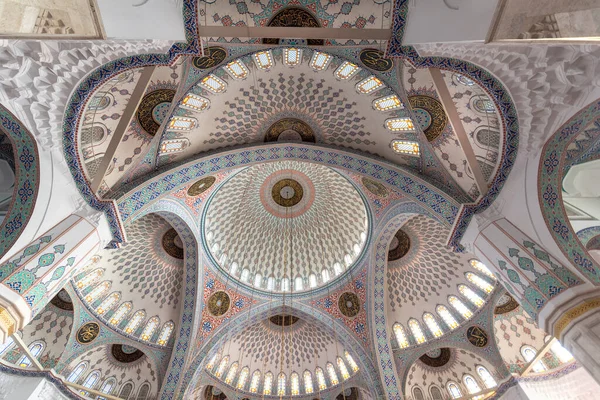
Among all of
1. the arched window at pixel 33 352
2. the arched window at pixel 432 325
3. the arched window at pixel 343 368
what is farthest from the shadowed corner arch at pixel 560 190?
the arched window at pixel 33 352

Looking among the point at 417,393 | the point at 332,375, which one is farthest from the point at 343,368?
the point at 417,393

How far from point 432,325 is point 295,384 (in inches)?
259

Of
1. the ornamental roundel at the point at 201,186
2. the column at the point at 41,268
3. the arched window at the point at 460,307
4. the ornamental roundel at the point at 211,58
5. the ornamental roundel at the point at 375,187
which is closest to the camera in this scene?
the column at the point at 41,268

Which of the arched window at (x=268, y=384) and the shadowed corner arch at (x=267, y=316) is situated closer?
the shadowed corner arch at (x=267, y=316)

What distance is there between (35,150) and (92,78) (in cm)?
156

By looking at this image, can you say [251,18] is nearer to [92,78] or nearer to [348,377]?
[92,78]

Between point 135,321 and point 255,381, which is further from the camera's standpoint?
point 255,381

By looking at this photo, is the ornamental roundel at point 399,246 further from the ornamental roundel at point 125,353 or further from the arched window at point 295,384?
the ornamental roundel at point 125,353

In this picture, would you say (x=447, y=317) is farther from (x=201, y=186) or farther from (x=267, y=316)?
(x=201, y=186)

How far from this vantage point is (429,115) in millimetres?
6762

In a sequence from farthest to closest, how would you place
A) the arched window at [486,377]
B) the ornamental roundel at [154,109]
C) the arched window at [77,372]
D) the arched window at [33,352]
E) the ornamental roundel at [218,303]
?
the ornamental roundel at [218,303] < the arched window at [486,377] < the arched window at [77,372] < the arched window at [33,352] < the ornamental roundel at [154,109]

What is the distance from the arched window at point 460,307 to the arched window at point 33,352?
1384 centimetres

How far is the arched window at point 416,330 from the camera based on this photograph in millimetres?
10834

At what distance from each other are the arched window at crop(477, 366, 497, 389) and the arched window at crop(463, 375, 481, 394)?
306mm
